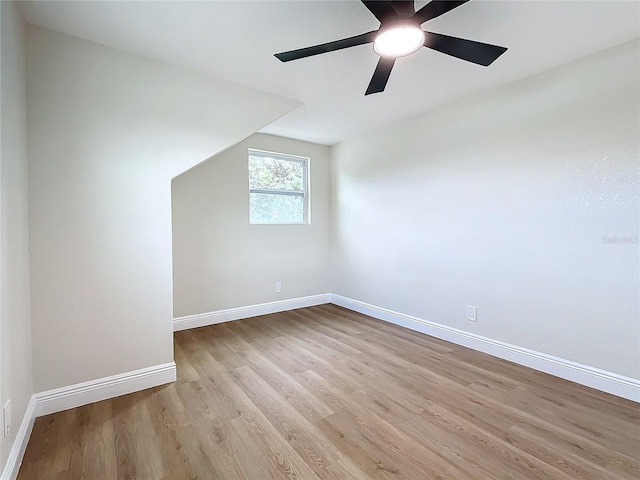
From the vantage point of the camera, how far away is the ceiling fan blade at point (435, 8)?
132 cm

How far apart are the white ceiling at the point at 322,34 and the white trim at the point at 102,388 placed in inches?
91.7

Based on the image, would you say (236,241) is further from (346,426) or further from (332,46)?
(332,46)

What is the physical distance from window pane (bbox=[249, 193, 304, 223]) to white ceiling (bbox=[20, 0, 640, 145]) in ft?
5.40

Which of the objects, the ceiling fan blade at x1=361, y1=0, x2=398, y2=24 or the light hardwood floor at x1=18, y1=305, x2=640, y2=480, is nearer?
the ceiling fan blade at x1=361, y1=0, x2=398, y2=24

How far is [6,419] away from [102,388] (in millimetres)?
749

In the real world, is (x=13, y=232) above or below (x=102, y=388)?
above

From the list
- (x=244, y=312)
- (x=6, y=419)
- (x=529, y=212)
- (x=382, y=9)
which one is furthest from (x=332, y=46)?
(x=244, y=312)

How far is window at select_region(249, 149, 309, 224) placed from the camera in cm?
412

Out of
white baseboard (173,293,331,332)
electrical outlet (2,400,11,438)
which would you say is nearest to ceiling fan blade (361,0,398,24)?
electrical outlet (2,400,11,438)

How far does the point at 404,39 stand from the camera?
1.61 m

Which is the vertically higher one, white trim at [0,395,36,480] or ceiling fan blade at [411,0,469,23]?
ceiling fan blade at [411,0,469,23]

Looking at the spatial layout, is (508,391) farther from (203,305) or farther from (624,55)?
(203,305)

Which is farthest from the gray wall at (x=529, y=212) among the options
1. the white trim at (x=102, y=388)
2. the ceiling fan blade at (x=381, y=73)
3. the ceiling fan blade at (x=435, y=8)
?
the white trim at (x=102, y=388)

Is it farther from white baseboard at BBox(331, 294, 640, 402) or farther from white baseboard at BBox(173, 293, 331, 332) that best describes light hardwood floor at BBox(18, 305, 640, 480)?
white baseboard at BBox(173, 293, 331, 332)
